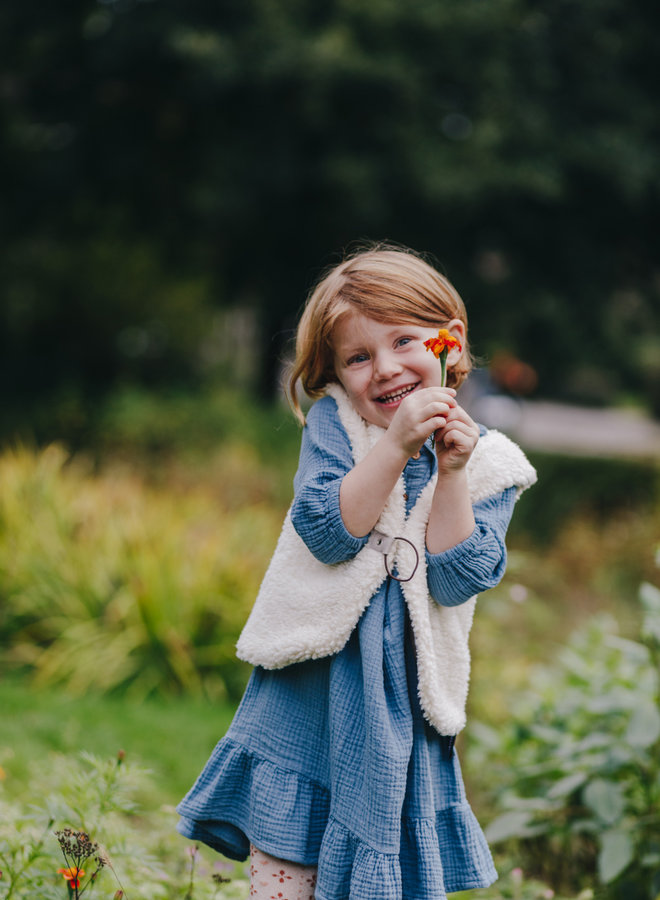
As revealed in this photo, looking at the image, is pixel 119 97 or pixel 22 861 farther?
pixel 119 97

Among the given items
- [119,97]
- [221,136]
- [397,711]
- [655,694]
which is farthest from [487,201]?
[397,711]

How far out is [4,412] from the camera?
925 centimetres

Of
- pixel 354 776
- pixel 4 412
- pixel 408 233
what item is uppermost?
pixel 408 233

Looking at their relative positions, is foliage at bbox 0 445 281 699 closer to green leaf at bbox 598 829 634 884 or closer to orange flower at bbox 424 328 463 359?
green leaf at bbox 598 829 634 884

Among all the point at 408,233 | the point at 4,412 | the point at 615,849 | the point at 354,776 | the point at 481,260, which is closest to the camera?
the point at 354,776

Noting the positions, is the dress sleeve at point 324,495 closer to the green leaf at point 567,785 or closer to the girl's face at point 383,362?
the girl's face at point 383,362

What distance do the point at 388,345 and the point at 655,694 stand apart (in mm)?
1465

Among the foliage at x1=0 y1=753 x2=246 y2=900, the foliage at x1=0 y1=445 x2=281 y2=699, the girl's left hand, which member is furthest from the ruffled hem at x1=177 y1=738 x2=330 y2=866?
the foliage at x1=0 y1=445 x2=281 y2=699

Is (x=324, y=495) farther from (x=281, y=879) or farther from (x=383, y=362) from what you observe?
(x=281, y=879)

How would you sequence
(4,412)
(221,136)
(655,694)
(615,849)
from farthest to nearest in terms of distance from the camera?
1. (221,136)
2. (4,412)
3. (655,694)
4. (615,849)

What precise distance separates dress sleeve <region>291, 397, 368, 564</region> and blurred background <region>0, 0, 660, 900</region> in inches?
108

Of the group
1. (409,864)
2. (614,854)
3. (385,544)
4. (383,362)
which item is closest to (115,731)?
(614,854)

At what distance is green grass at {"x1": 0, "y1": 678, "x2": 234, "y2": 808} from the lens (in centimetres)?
343

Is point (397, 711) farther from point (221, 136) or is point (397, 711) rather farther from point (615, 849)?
point (221, 136)
